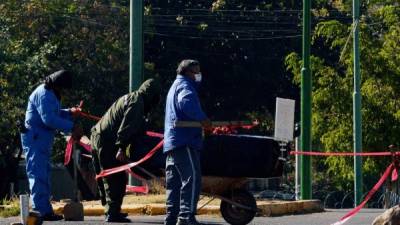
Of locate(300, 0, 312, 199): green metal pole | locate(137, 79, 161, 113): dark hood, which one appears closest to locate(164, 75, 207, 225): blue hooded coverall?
locate(137, 79, 161, 113): dark hood

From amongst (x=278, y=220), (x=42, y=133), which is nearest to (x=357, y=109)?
(x=278, y=220)

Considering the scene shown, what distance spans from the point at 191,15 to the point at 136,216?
95.2 feet

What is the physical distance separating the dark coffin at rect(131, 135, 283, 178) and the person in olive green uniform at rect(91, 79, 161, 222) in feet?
1.53

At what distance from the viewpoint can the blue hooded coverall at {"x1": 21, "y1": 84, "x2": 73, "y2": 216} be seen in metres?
12.6

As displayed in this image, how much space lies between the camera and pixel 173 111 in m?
11.3

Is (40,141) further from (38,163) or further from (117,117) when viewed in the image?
(117,117)

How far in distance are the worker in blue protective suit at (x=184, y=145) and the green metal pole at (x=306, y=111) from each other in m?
6.02

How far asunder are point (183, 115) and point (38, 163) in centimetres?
218

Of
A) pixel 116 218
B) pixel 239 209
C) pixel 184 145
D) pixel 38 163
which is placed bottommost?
pixel 116 218

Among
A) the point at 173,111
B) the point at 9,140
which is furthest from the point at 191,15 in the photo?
the point at 173,111

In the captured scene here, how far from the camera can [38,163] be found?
495 inches

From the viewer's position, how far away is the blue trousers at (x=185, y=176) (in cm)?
1117

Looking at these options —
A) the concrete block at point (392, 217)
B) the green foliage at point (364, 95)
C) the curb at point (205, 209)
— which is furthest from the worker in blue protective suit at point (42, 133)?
the green foliage at point (364, 95)

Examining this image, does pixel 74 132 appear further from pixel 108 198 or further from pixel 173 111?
pixel 173 111
